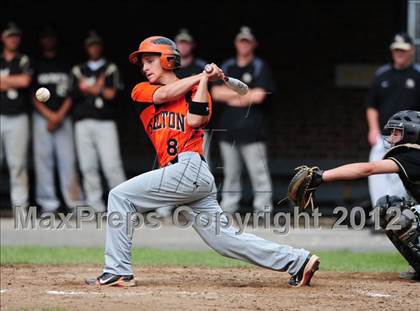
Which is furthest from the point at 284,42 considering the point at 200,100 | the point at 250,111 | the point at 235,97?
the point at 200,100

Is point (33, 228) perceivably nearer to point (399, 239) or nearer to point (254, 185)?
point (254, 185)

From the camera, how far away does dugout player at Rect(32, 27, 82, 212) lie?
1349 cm

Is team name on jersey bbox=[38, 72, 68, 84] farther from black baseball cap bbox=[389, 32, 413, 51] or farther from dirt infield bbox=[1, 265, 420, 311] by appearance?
dirt infield bbox=[1, 265, 420, 311]

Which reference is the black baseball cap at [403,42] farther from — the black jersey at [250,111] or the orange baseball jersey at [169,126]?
the orange baseball jersey at [169,126]

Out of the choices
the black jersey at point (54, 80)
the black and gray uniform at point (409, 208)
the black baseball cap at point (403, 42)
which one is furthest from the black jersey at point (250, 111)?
the black and gray uniform at point (409, 208)

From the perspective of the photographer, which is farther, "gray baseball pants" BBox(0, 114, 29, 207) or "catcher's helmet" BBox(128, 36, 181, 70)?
"gray baseball pants" BBox(0, 114, 29, 207)

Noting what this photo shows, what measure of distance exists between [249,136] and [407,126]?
486cm

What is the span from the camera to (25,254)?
10484 mm

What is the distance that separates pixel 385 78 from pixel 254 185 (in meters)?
2.22

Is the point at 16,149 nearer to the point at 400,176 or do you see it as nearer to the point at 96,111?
the point at 96,111

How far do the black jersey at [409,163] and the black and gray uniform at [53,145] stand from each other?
6472mm

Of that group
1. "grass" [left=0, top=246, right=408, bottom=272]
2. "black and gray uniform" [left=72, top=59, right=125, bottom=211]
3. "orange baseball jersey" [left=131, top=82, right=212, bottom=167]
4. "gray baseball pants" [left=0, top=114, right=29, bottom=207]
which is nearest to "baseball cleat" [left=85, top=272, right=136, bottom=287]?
"orange baseball jersey" [left=131, top=82, right=212, bottom=167]

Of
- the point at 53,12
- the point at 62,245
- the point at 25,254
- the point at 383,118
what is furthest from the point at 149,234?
the point at 53,12

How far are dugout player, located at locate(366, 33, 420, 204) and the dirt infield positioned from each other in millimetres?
3332
